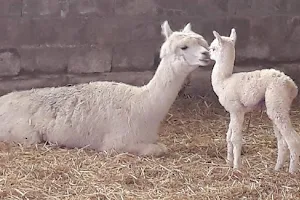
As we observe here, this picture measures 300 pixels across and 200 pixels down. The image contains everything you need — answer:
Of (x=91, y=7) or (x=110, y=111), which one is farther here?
(x=91, y=7)

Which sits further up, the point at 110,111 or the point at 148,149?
the point at 110,111

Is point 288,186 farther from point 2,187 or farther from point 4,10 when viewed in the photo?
point 4,10

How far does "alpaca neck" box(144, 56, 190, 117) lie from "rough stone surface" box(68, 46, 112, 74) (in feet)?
5.55

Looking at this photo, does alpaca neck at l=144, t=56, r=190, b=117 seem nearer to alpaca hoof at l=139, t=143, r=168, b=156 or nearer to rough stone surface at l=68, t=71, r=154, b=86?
alpaca hoof at l=139, t=143, r=168, b=156

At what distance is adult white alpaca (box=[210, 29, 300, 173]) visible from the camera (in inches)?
178

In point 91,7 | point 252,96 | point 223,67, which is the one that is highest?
point 91,7

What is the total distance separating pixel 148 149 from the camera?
5.30 m

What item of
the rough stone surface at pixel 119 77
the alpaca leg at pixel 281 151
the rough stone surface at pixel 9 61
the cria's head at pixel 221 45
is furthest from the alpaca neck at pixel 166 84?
the rough stone surface at pixel 9 61

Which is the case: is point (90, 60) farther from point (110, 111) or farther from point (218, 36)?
point (218, 36)

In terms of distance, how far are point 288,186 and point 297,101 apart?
9.80 ft

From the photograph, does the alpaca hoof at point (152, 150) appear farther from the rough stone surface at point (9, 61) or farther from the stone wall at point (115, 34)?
the rough stone surface at point (9, 61)

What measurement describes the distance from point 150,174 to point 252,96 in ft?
2.86

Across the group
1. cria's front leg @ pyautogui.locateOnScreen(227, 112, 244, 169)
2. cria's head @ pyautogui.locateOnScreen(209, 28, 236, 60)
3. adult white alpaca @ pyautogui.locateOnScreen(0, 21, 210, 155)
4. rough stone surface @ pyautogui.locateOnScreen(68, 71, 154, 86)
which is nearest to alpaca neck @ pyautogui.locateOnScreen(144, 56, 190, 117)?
adult white alpaca @ pyautogui.locateOnScreen(0, 21, 210, 155)

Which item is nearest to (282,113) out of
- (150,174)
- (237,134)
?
(237,134)
